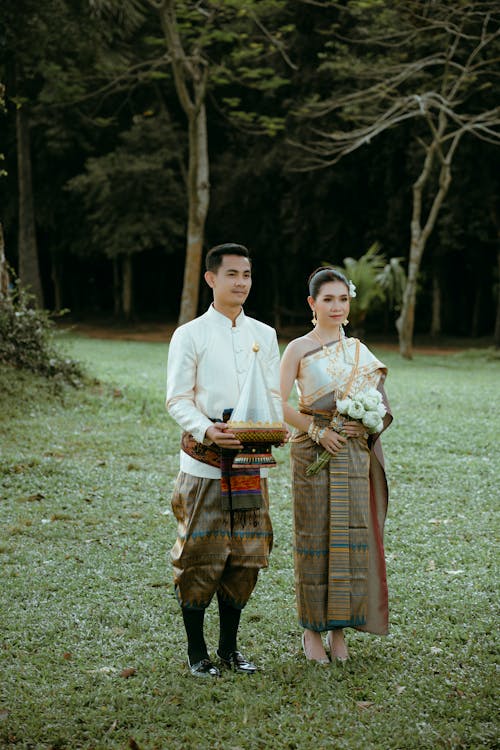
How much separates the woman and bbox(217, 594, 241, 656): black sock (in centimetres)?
32

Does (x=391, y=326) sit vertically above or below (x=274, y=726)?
below

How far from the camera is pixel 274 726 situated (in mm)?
3523

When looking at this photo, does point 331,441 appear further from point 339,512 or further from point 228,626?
point 228,626

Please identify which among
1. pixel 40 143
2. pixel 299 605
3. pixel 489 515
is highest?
pixel 40 143

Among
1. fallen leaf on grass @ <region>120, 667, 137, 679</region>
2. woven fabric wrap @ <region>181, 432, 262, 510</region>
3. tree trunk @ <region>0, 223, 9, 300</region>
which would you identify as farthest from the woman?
tree trunk @ <region>0, 223, 9, 300</region>

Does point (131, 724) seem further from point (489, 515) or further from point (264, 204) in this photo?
point (264, 204)

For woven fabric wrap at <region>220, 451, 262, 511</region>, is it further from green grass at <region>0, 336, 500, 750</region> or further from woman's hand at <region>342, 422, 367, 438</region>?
green grass at <region>0, 336, 500, 750</region>

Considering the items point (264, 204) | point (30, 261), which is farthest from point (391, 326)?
point (30, 261)

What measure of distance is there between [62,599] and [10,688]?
1166 mm

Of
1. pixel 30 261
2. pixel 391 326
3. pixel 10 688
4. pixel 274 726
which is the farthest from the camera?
pixel 391 326

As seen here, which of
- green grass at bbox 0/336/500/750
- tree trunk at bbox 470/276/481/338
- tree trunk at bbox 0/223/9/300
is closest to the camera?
green grass at bbox 0/336/500/750

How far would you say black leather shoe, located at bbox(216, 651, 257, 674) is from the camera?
4.04m

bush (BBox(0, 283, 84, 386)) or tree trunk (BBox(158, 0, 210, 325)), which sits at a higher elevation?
tree trunk (BBox(158, 0, 210, 325))

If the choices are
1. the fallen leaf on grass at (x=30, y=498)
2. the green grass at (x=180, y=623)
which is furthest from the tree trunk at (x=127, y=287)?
the fallen leaf on grass at (x=30, y=498)
